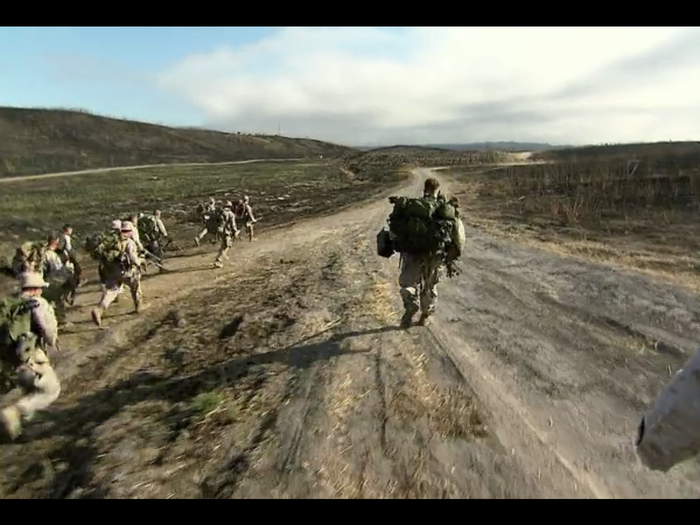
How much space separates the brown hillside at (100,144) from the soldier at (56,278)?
5993 centimetres

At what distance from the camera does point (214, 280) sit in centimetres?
1642

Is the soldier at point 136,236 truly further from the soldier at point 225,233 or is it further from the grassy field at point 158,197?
the grassy field at point 158,197

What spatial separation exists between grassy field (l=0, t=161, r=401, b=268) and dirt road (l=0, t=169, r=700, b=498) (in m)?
17.6

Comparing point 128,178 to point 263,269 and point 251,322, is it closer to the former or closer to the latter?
point 263,269

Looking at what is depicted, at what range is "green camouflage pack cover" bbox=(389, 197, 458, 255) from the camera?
900 cm

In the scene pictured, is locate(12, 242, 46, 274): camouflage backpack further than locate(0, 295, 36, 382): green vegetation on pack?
Yes

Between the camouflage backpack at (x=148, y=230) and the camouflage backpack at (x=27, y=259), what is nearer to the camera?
the camouflage backpack at (x=27, y=259)

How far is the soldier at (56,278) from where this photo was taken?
485 inches

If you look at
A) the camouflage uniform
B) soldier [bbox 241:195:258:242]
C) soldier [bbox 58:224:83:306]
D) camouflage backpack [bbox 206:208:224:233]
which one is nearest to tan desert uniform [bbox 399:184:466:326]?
the camouflage uniform

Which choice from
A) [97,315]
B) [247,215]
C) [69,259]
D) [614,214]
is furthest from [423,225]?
[614,214]

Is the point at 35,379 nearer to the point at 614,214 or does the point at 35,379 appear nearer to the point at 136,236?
the point at 136,236

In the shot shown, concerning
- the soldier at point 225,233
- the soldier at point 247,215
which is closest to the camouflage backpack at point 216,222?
the soldier at point 225,233

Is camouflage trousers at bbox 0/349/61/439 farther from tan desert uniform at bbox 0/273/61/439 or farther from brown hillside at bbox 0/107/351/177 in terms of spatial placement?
brown hillside at bbox 0/107/351/177

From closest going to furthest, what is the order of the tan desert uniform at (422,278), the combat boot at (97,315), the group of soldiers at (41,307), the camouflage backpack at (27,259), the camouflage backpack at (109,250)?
the group of soldiers at (41,307) < the tan desert uniform at (422,278) < the camouflage backpack at (27,259) < the combat boot at (97,315) < the camouflage backpack at (109,250)
